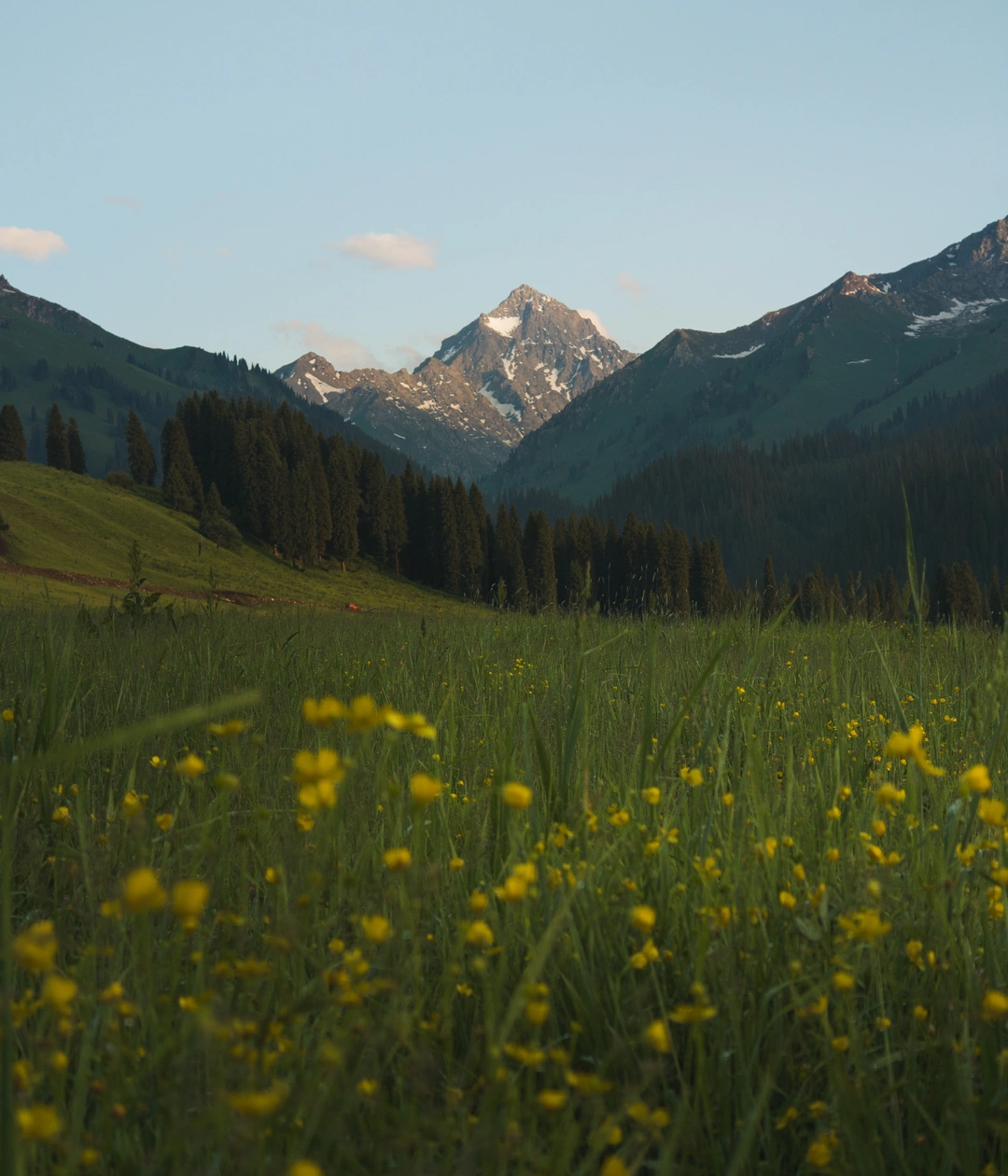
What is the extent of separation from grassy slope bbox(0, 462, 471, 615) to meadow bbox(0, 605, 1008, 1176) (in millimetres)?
41539

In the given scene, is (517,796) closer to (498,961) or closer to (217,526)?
(498,961)

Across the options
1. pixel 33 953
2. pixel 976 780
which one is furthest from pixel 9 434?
pixel 976 780

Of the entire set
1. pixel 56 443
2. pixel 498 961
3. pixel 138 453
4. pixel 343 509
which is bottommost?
pixel 498 961

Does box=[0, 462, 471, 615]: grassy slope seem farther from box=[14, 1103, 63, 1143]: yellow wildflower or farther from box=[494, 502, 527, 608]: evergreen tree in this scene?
box=[14, 1103, 63, 1143]: yellow wildflower

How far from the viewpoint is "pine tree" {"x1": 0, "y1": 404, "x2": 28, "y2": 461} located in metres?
75.8

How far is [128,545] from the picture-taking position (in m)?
54.2

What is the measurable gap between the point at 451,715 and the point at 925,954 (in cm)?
235

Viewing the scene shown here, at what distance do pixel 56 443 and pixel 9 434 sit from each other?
3.86 metres

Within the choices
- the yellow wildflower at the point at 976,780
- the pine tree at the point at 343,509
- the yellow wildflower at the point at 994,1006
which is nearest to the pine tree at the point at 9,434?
the pine tree at the point at 343,509

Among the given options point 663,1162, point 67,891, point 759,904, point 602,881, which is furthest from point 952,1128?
point 67,891

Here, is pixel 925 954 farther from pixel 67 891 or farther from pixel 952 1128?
pixel 67 891

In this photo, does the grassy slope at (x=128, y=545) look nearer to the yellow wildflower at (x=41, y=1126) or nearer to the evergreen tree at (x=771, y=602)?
the evergreen tree at (x=771, y=602)

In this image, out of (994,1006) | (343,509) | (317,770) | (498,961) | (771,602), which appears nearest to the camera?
(317,770)

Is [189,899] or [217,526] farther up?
[217,526]
